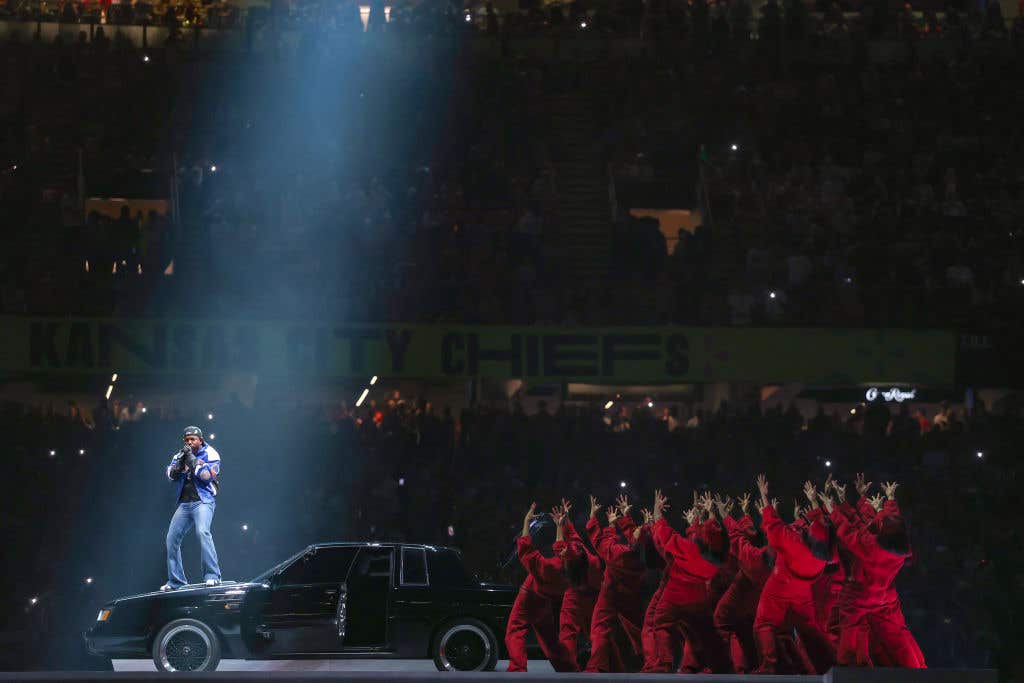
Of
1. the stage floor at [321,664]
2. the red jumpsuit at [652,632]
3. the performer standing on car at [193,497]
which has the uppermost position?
the performer standing on car at [193,497]

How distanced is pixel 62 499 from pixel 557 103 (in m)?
12.8

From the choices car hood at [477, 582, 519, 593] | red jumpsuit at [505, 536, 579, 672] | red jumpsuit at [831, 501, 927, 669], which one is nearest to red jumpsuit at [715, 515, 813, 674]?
red jumpsuit at [831, 501, 927, 669]

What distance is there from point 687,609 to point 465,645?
224 centimetres

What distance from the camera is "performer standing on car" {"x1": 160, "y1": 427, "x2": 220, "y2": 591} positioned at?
15.0 meters

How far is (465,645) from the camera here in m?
14.2

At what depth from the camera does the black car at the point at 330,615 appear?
1380 centimetres

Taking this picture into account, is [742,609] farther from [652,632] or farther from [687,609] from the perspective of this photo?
[652,632]

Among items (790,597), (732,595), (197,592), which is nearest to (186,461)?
(197,592)

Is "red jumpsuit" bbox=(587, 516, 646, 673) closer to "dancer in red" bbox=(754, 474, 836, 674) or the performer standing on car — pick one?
"dancer in red" bbox=(754, 474, 836, 674)

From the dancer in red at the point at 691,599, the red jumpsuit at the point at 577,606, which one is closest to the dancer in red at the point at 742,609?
the dancer in red at the point at 691,599

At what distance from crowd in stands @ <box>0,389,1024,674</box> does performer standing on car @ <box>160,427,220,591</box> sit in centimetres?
231

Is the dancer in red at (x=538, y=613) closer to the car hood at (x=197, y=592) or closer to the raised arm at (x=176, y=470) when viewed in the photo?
the car hood at (x=197, y=592)

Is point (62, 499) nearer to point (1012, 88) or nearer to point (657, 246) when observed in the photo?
point (657, 246)

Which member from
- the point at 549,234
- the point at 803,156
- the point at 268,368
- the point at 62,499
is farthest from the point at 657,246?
the point at 62,499
